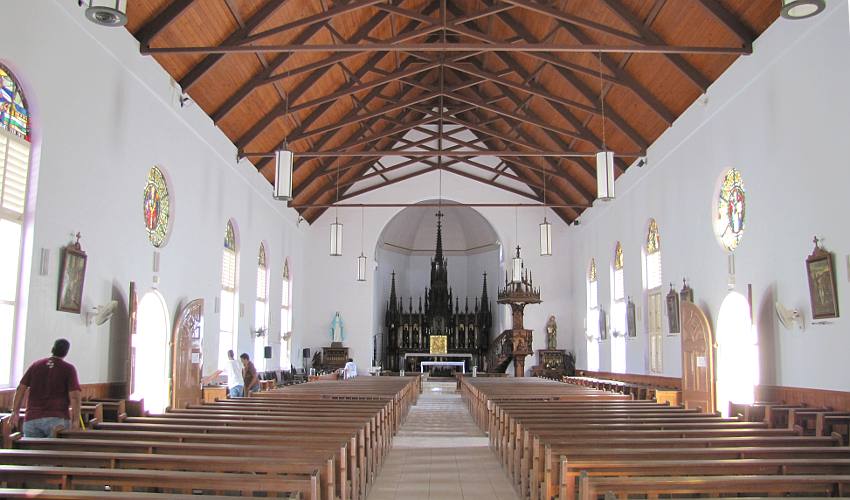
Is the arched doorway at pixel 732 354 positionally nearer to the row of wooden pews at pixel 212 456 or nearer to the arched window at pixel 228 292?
the row of wooden pews at pixel 212 456

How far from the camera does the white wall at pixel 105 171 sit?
838 cm

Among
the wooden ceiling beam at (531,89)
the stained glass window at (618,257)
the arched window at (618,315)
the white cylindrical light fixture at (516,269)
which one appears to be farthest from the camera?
the white cylindrical light fixture at (516,269)

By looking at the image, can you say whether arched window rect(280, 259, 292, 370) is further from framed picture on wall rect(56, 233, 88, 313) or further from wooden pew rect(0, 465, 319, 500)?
wooden pew rect(0, 465, 319, 500)

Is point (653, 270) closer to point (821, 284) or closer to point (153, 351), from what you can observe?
point (821, 284)

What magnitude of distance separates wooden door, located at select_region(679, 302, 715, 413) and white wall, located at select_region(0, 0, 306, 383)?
354 inches

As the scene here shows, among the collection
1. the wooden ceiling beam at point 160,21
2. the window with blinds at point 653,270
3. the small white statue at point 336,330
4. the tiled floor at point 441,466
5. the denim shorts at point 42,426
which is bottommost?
the tiled floor at point 441,466

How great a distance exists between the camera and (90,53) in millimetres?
9578

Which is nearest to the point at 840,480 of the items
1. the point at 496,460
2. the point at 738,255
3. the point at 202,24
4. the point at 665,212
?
Answer: the point at 496,460

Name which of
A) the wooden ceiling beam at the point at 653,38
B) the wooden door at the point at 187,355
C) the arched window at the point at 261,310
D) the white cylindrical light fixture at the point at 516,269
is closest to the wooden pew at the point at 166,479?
the wooden door at the point at 187,355

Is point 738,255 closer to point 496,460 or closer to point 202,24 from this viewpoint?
point 496,460

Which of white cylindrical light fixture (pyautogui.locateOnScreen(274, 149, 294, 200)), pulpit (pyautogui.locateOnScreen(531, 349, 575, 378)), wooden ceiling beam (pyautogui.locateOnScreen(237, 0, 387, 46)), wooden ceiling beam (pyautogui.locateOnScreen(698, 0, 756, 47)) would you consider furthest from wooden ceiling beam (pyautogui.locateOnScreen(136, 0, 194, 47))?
pulpit (pyautogui.locateOnScreen(531, 349, 575, 378))

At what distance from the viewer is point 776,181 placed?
1016cm

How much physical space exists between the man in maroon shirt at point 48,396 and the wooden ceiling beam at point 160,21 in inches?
247

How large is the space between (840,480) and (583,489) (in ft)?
4.73
